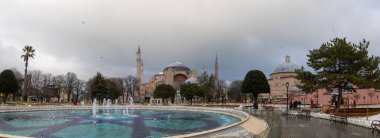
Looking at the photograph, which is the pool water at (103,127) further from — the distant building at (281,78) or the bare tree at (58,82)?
the distant building at (281,78)

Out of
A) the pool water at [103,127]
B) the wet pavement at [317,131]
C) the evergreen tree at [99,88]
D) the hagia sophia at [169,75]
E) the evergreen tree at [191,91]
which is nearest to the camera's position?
the wet pavement at [317,131]

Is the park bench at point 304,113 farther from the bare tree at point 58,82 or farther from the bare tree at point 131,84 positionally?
the bare tree at point 58,82

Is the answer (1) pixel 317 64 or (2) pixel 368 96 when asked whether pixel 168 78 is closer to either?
(2) pixel 368 96

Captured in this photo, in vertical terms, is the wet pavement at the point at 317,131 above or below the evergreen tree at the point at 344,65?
below

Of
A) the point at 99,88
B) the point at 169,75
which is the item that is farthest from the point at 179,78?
the point at 99,88

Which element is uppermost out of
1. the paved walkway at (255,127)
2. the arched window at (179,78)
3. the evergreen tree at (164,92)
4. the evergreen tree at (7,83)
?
the arched window at (179,78)

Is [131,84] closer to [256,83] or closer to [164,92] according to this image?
[164,92]

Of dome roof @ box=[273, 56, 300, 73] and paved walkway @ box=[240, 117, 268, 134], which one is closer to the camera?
paved walkway @ box=[240, 117, 268, 134]

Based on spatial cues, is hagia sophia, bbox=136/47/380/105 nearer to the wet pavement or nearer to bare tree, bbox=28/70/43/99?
the wet pavement

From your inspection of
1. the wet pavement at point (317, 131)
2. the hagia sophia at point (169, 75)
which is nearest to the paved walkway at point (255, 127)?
the wet pavement at point (317, 131)

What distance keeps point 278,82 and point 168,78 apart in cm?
3083

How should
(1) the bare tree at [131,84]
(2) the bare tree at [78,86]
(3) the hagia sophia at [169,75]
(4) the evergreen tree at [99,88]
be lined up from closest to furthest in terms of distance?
(4) the evergreen tree at [99,88], (2) the bare tree at [78,86], (1) the bare tree at [131,84], (3) the hagia sophia at [169,75]

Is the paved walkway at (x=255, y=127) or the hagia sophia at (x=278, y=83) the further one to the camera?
the hagia sophia at (x=278, y=83)

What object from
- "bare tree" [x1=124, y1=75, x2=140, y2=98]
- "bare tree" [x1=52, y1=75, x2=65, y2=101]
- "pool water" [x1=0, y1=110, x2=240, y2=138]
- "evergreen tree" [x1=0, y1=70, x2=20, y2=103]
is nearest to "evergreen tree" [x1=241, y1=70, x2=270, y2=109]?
"pool water" [x1=0, y1=110, x2=240, y2=138]
